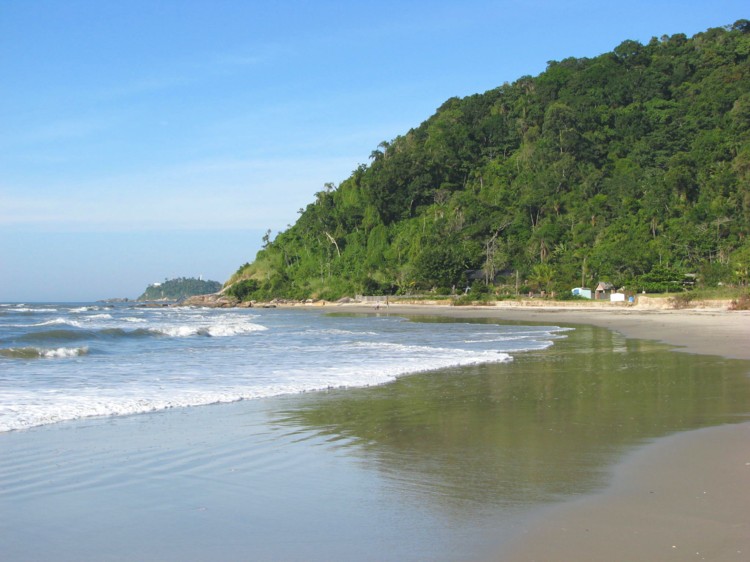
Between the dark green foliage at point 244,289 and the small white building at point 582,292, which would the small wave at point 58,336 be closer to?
the small white building at point 582,292

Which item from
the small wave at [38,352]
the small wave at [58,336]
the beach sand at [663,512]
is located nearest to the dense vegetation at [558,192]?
the small wave at [58,336]

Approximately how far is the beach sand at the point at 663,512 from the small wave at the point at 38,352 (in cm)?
1657

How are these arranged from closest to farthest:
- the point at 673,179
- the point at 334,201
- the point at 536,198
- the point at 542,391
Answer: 1. the point at 542,391
2. the point at 673,179
3. the point at 536,198
4. the point at 334,201

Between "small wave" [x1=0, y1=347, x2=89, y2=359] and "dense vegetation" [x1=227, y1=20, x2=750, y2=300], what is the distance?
41.6m

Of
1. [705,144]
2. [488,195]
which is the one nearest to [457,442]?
[705,144]

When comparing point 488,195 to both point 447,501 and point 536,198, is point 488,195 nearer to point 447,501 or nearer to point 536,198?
point 536,198

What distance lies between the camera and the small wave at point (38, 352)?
18.1 meters

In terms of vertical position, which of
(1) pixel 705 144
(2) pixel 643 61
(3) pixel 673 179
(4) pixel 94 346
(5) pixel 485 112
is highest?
(2) pixel 643 61

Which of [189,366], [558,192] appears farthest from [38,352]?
[558,192]

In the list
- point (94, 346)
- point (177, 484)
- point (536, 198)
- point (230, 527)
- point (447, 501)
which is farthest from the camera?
point (536, 198)

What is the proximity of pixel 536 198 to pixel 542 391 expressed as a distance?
73884 millimetres

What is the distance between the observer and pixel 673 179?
6706cm

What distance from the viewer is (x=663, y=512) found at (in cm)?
471

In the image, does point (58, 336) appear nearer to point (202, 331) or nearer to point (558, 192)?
point (202, 331)
